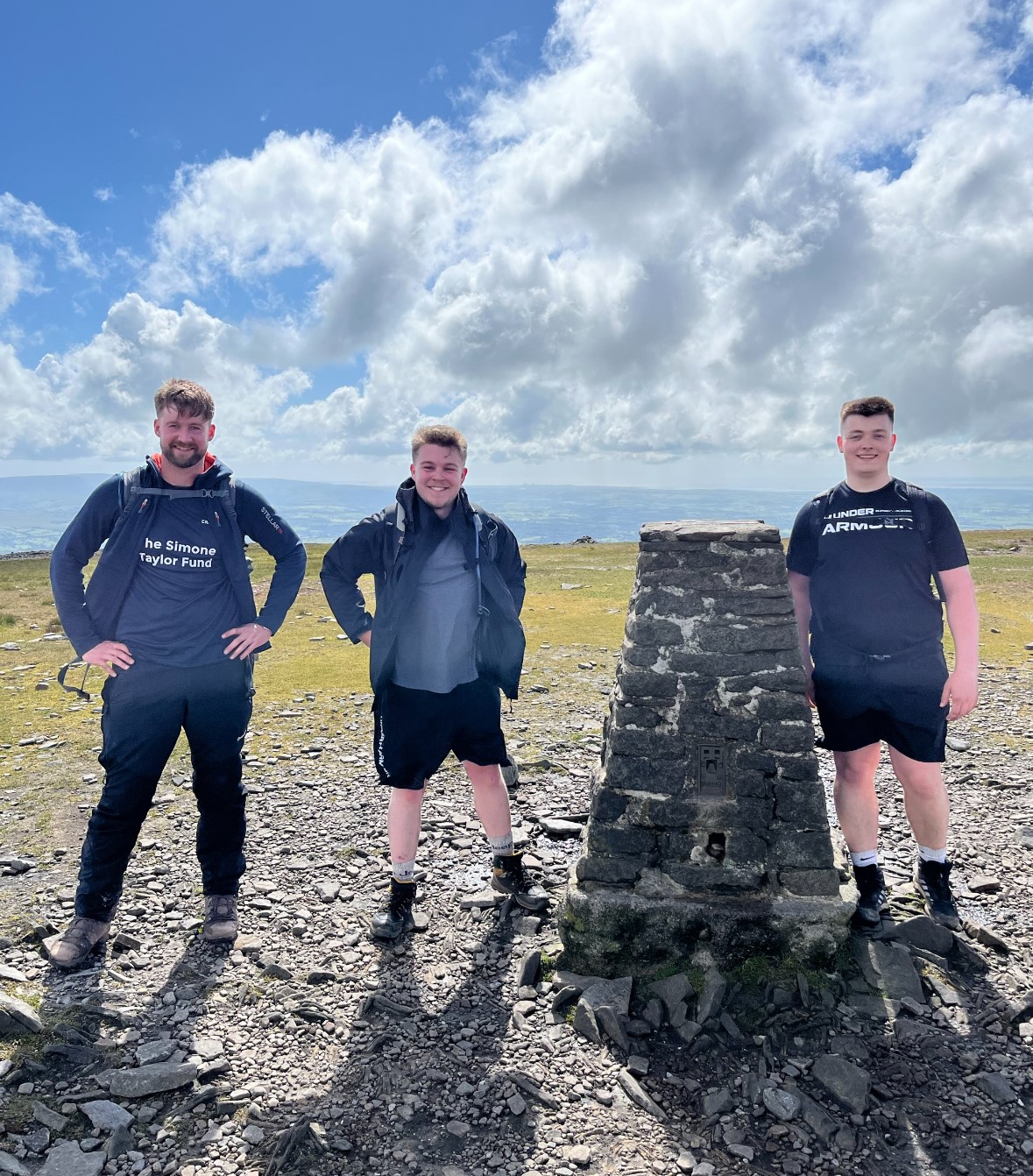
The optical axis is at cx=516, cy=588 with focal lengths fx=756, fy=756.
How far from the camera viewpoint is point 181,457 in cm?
541

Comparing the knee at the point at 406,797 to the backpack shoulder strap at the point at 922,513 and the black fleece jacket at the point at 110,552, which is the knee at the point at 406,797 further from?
the backpack shoulder strap at the point at 922,513

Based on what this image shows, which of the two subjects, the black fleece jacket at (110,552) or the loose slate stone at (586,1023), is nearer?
the loose slate stone at (586,1023)

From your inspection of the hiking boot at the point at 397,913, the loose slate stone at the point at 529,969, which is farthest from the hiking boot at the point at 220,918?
the loose slate stone at the point at 529,969

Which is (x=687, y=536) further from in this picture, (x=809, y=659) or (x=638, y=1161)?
(x=638, y=1161)

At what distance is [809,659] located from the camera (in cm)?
589

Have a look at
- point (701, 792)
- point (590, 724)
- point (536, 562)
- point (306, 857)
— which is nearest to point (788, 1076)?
point (701, 792)

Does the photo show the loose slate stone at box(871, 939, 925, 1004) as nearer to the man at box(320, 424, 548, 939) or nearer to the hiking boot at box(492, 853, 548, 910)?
the hiking boot at box(492, 853, 548, 910)

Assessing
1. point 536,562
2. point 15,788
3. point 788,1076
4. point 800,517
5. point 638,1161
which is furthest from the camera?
point 536,562

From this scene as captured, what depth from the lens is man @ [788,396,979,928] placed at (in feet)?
18.0

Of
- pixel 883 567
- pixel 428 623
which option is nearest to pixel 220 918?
pixel 428 623

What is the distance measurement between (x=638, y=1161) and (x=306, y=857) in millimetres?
4396

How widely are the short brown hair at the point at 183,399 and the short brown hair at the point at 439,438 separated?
4.95 feet

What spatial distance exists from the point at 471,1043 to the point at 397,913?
1471 mm

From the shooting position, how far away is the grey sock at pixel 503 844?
6602 millimetres
